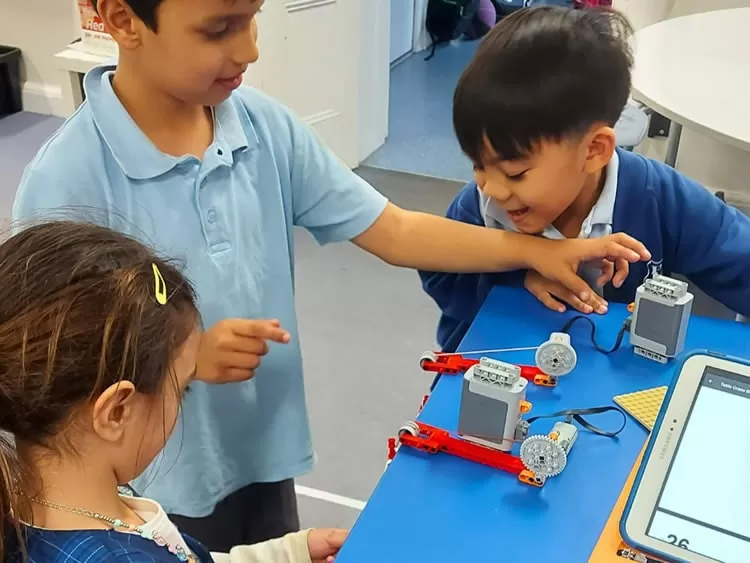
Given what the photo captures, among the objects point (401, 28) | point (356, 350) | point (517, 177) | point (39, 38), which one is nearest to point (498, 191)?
point (517, 177)

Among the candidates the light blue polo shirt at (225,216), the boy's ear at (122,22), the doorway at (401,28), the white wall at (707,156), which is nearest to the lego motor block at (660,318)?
the light blue polo shirt at (225,216)

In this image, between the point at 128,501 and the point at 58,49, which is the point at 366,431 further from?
the point at 58,49

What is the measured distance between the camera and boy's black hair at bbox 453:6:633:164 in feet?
3.17

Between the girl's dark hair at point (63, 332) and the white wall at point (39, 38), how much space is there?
289 centimetres

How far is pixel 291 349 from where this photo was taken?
1.09 m

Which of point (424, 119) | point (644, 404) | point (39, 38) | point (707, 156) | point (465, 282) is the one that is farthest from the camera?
point (424, 119)

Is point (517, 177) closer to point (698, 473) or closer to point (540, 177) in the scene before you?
point (540, 177)

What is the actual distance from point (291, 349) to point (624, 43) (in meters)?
0.56

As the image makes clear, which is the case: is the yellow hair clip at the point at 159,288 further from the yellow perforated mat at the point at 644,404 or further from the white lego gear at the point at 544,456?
the yellow perforated mat at the point at 644,404

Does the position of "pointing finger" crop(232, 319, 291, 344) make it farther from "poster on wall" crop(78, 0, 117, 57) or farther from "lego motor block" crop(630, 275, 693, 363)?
"poster on wall" crop(78, 0, 117, 57)

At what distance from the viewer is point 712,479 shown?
26.5 inches

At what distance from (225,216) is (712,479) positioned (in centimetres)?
57

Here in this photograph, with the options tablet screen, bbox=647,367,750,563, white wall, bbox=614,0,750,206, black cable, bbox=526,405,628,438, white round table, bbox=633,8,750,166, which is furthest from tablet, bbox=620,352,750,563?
white wall, bbox=614,0,750,206

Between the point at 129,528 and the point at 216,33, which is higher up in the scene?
the point at 216,33
